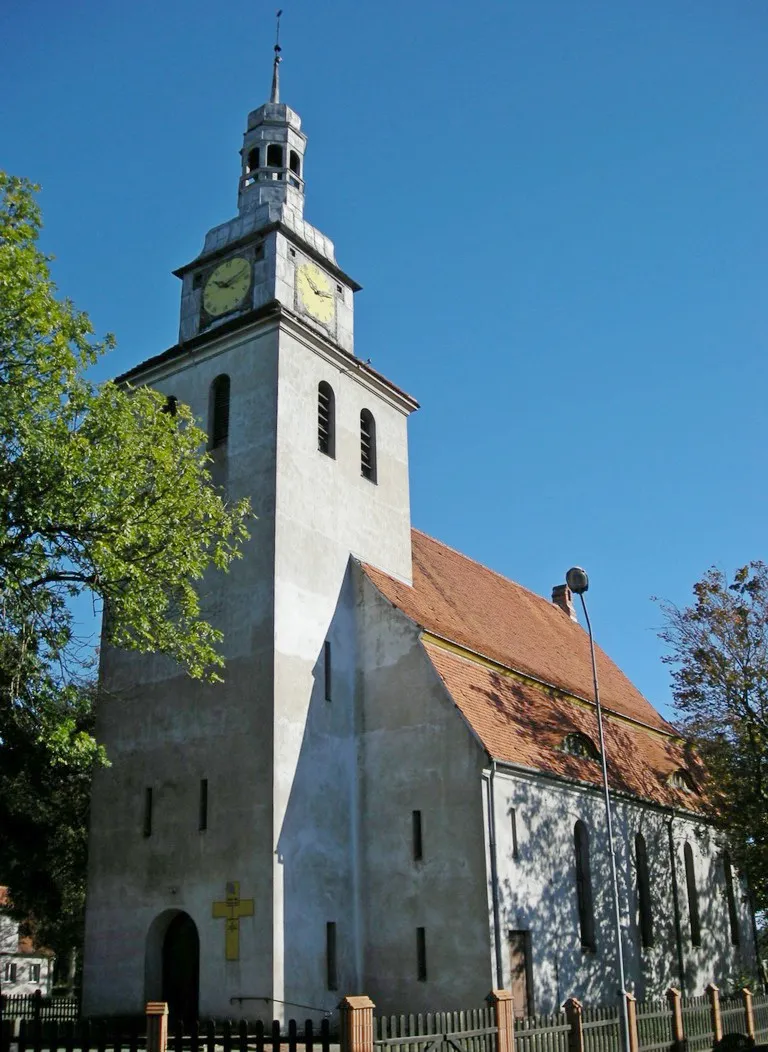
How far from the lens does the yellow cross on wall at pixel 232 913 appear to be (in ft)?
64.2

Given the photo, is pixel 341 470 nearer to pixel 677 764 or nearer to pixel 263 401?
pixel 263 401

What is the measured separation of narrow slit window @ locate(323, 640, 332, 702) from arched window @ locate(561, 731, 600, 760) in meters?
6.02

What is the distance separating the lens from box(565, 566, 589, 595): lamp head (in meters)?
19.1

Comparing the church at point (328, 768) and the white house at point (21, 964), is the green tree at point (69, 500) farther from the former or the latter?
the white house at point (21, 964)

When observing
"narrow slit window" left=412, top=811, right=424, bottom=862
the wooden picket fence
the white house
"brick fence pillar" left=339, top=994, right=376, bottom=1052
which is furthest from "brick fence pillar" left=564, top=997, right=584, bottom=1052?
the white house

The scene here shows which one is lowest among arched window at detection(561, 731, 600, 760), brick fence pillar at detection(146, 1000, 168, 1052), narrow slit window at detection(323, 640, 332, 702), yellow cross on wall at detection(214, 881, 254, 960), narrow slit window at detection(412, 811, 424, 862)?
brick fence pillar at detection(146, 1000, 168, 1052)

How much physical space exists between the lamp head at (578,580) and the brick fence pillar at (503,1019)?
7.05m

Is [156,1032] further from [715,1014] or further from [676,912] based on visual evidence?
[676,912]

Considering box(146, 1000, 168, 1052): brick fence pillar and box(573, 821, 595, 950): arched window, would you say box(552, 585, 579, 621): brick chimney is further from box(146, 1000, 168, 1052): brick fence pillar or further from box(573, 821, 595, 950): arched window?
box(146, 1000, 168, 1052): brick fence pillar

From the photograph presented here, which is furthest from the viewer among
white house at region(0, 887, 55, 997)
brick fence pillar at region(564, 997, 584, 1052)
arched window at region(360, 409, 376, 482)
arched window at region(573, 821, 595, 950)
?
white house at region(0, 887, 55, 997)

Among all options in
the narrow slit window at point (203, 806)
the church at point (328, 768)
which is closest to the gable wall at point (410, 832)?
the church at point (328, 768)

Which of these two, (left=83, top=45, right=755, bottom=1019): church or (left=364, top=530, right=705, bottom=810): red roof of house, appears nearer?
(left=83, top=45, right=755, bottom=1019): church

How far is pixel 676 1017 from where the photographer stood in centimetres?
1947

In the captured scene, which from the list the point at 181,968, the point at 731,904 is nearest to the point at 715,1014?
the point at 731,904
